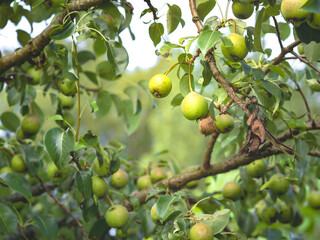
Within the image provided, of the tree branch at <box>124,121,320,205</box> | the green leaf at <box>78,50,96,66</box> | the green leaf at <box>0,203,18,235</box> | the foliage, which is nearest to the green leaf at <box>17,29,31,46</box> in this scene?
the foliage

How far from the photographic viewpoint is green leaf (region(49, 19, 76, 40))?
0.74m

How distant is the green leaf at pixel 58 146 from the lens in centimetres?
73

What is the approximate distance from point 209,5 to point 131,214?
1.87 feet

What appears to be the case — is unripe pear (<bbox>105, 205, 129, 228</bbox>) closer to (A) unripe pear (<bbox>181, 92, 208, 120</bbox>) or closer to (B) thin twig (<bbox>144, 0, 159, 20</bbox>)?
(A) unripe pear (<bbox>181, 92, 208, 120</bbox>)

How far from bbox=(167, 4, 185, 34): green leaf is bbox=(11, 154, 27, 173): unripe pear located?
61 centimetres

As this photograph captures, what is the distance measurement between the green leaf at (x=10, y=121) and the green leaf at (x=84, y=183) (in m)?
0.45

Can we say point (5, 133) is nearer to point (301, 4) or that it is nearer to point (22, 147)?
point (22, 147)

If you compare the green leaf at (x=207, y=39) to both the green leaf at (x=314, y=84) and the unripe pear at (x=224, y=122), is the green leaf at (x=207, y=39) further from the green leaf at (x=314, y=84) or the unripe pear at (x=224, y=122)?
the green leaf at (x=314, y=84)

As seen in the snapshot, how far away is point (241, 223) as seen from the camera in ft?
3.96

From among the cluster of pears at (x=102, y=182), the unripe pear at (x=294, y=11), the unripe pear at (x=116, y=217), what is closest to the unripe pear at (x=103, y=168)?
the cluster of pears at (x=102, y=182)

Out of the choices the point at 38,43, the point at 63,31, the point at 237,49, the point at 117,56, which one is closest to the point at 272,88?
the point at 237,49

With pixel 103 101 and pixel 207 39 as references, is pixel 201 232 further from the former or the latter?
pixel 103 101

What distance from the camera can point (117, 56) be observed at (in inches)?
29.9

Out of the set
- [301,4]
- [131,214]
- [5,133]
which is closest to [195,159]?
[5,133]
